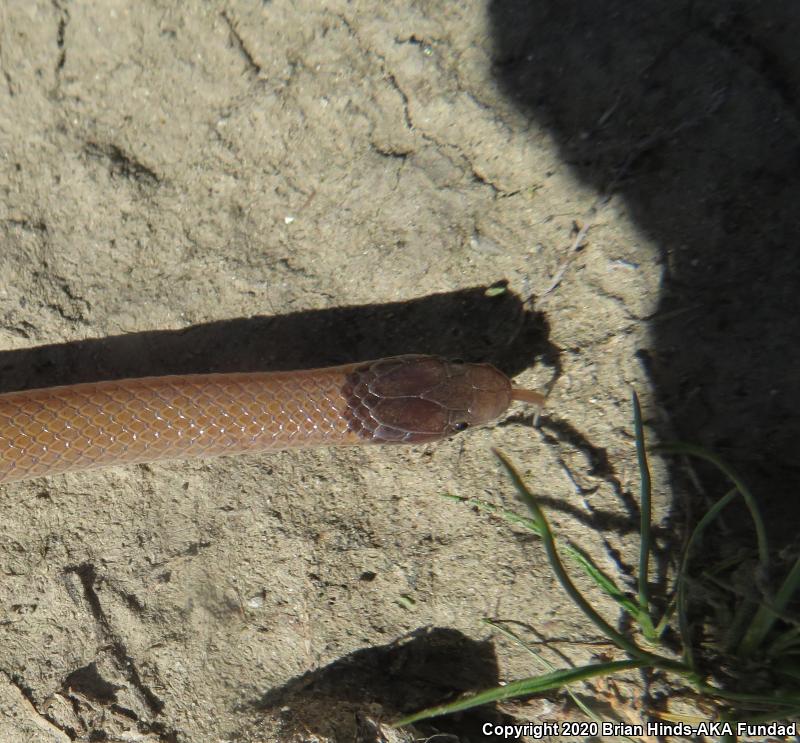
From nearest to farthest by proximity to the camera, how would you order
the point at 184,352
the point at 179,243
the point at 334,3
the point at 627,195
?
the point at 334,3 < the point at 627,195 < the point at 179,243 < the point at 184,352

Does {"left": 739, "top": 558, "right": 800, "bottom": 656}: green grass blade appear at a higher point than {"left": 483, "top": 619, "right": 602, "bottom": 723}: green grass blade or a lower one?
higher

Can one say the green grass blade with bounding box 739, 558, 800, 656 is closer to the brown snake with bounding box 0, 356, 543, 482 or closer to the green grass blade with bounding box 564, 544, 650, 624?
the green grass blade with bounding box 564, 544, 650, 624

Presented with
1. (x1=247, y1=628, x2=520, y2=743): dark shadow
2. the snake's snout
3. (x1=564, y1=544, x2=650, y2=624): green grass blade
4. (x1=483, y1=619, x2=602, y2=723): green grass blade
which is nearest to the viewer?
(x1=564, y1=544, x2=650, y2=624): green grass blade

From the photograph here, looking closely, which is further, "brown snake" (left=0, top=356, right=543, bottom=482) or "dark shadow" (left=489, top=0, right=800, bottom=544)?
"brown snake" (left=0, top=356, right=543, bottom=482)

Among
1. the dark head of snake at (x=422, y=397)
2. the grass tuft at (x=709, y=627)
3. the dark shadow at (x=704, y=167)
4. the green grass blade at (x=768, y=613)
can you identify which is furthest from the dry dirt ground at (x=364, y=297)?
the green grass blade at (x=768, y=613)

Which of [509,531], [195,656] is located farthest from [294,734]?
[509,531]

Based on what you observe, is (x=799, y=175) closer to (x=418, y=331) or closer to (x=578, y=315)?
(x=578, y=315)

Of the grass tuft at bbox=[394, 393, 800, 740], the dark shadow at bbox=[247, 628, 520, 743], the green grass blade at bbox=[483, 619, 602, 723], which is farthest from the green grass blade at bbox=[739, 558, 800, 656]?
the dark shadow at bbox=[247, 628, 520, 743]
